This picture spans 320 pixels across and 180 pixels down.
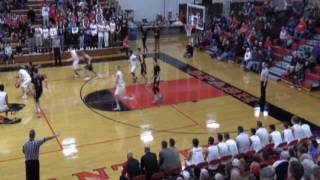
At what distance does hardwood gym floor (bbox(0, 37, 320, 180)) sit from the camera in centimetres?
1387

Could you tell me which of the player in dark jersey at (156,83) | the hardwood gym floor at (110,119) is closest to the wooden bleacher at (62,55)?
the hardwood gym floor at (110,119)

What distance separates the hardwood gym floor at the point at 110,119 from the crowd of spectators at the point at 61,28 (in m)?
3.00

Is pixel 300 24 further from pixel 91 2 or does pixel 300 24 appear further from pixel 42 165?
pixel 42 165

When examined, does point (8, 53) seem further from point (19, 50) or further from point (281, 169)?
point (281, 169)

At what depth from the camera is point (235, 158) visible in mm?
11539

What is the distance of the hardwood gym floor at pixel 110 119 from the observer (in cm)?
1387

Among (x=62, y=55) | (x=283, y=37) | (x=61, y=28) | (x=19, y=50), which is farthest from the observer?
(x=61, y=28)

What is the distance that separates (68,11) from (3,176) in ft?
55.7

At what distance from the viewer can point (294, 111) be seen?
59.2 ft

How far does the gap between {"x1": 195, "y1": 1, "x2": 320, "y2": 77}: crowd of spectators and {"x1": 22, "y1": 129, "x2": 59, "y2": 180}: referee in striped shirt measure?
13484 millimetres

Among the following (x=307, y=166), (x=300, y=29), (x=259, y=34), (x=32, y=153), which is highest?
(x=300, y=29)

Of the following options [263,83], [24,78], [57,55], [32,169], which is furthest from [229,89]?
[32,169]

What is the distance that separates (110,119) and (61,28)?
429 inches

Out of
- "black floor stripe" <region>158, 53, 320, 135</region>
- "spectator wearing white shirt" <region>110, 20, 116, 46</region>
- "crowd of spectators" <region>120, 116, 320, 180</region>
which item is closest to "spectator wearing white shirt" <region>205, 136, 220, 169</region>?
"crowd of spectators" <region>120, 116, 320, 180</region>
